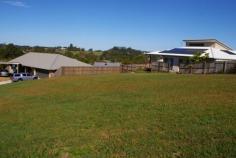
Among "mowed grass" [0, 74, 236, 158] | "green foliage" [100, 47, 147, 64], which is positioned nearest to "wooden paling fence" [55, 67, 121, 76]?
"green foliage" [100, 47, 147, 64]

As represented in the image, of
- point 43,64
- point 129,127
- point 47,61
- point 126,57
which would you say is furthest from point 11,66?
point 129,127

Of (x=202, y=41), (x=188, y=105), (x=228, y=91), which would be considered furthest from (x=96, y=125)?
(x=202, y=41)

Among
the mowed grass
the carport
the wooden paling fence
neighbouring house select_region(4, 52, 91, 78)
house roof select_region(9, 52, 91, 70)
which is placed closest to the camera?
the mowed grass

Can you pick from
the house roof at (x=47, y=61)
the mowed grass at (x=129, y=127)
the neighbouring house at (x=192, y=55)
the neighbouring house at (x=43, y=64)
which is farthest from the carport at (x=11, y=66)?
the mowed grass at (x=129, y=127)

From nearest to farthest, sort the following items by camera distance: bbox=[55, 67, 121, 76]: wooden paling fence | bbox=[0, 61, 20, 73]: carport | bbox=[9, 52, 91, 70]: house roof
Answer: bbox=[55, 67, 121, 76]: wooden paling fence < bbox=[9, 52, 91, 70]: house roof < bbox=[0, 61, 20, 73]: carport

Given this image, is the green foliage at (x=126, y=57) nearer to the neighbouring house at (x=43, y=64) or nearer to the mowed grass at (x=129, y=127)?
the neighbouring house at (x=43, y=64)

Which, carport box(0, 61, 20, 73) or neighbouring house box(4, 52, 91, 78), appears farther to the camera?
carport box(0, 61, 20, 73)

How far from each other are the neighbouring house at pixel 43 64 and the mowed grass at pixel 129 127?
32.6 metres

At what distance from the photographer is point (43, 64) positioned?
5347 cm

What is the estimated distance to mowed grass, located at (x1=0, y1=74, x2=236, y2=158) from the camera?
9.74 meters

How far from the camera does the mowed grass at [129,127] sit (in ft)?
32.0

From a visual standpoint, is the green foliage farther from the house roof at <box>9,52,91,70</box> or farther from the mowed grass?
the mowed grass

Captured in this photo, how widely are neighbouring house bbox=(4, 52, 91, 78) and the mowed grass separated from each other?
32.6 m

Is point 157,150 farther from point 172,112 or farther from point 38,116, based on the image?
point 38,116
